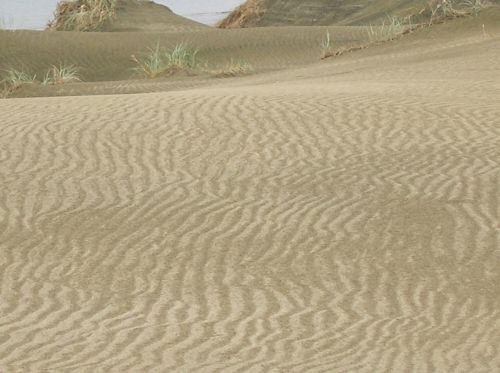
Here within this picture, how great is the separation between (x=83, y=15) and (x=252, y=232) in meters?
18.5

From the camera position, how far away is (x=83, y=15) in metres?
25.4

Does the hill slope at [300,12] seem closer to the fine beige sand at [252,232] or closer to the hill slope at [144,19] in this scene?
the hill slope at [144,19]

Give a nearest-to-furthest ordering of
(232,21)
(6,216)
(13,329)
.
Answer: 1. (13,329)
2. (6,216)
3. (232,21)

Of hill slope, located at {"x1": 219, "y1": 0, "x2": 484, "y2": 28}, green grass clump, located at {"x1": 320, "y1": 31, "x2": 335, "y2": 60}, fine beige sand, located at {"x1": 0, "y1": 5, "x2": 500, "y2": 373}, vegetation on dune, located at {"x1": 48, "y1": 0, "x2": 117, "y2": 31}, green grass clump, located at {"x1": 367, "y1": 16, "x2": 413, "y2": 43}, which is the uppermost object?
vegetation on dune, located at {"x1": 48, "y1": 0, "x2": 117, "y2": 31}

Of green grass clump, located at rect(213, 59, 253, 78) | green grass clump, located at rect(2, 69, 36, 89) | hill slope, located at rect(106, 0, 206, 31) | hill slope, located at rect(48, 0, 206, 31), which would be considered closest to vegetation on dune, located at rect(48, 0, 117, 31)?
hill slope, located at rect(48, 0, 206, 31)

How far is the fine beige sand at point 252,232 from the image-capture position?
5.77 meters

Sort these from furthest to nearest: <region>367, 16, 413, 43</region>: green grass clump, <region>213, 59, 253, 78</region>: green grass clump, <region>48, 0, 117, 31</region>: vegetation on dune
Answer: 1. <region>48, 0, 117, 31</region>: vegetation on dune
2. <region>367, 16, 413, 43</region>: green grass clump
3. <region>213, 59, 253, 78</region>: green grass clump

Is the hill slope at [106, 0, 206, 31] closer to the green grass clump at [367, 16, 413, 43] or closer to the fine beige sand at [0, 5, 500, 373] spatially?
the green grass clump at [367, 16, 413, 43]

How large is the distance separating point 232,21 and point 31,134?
1871cm

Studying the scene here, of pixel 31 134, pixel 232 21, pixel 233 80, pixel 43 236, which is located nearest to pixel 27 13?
pixel 232 21

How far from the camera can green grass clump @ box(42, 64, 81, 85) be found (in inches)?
717

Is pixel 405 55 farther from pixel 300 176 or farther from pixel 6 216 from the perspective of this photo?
pixel 6 216

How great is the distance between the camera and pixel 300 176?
349 inches

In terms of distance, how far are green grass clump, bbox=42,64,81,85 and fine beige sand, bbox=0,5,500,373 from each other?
21.0 feet
